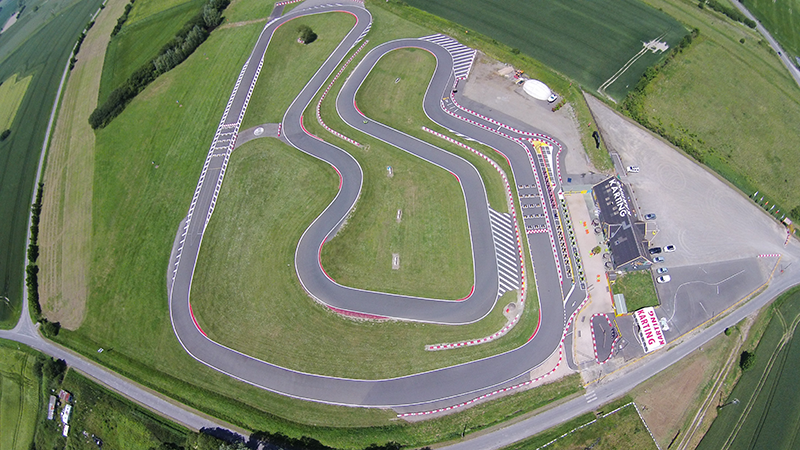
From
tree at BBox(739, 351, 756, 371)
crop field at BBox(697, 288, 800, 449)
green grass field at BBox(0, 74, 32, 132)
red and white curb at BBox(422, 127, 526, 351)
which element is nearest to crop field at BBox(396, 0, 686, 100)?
red and white curb at BBox(422, 127, 526, 351)

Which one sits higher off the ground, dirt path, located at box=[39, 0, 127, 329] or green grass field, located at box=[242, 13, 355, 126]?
green grass field, located at box=[242, 13, 355, 126]

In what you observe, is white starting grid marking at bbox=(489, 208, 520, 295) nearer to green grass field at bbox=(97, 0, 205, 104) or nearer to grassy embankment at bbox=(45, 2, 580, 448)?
grassy embankment at bbox=(45, 2, 580, 448)

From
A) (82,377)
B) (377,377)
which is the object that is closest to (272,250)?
(377,377)

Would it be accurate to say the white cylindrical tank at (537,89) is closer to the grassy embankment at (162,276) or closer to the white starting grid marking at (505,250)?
the white starting grid marking at (505,250)

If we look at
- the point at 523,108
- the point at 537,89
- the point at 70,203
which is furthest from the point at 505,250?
the point at 70,203

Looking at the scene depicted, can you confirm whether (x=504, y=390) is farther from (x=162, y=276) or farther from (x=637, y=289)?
(x=162, y=276)

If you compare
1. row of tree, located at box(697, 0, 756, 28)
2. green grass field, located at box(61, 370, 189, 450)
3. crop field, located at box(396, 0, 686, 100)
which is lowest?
green grass field, located at box(61, 370, 189, 450)

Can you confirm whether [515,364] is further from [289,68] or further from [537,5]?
[537,5]

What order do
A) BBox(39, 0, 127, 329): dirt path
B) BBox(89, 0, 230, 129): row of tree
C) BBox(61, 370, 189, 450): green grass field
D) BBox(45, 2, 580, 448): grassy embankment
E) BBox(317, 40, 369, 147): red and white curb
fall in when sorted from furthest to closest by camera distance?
BBox(89, 0, 230, 129): row of tree, BBox(317, 40, 369, 147): red and white curb, BBox(39, 0, 127, 329): dirt path, BBox(61, 370, 189, 450): green grass field, BBox(45, 2, 580, 448): grassy embankment
